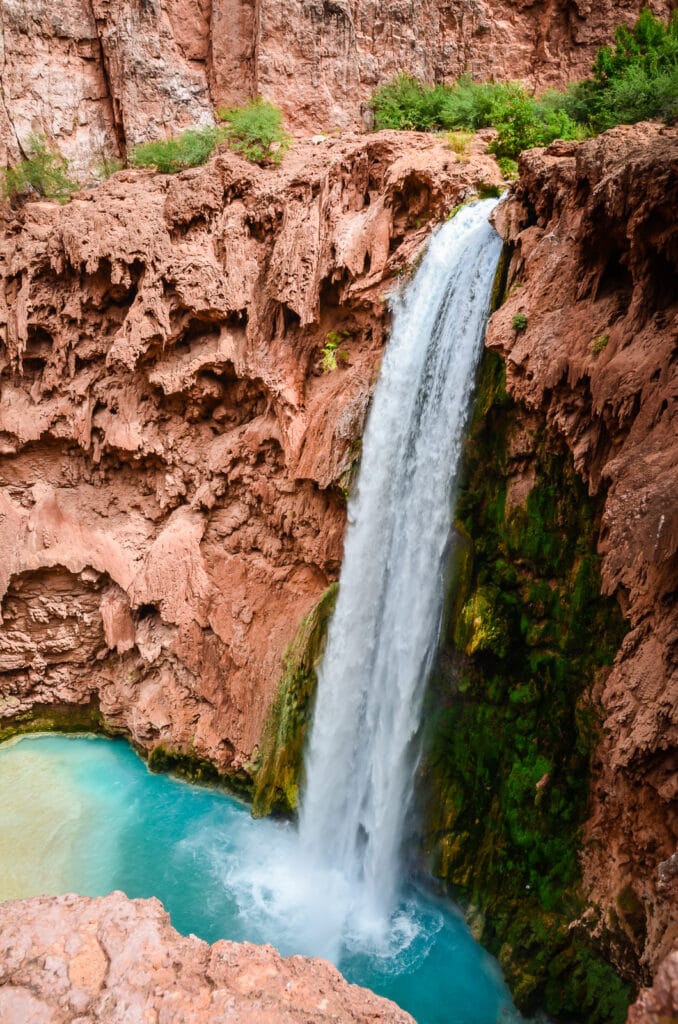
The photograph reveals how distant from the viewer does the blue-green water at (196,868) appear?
6.78 m

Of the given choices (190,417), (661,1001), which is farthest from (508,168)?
(661,1001)

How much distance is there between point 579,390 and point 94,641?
9320 millimetres

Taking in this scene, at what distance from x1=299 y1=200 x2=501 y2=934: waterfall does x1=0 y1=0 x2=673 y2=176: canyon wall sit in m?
7.35

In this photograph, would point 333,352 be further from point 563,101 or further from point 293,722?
point 563,101

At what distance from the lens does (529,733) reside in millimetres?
6918

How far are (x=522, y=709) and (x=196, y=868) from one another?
4755mm

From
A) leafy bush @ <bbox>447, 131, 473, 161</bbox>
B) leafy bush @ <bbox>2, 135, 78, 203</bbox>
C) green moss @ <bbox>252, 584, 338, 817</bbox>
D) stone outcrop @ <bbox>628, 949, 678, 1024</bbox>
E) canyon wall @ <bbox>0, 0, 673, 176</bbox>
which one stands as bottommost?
green moss @ <bbox>252, 584, 338, 817</bbox>

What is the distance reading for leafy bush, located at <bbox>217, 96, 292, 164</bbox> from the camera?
12039 millimetres

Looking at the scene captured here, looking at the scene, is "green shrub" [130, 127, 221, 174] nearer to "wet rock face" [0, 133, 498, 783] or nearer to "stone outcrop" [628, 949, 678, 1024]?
"wet rock face" [0, 133, 498, 783]

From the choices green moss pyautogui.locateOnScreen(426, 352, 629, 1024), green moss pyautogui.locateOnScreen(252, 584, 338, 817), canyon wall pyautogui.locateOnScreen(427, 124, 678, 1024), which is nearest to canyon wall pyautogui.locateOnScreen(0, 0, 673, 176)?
canyon wall pyautogui.locateOnScreen(427, 124, 678, 1024)

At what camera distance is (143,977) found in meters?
3.64

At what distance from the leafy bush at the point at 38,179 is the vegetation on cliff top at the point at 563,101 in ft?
22.1

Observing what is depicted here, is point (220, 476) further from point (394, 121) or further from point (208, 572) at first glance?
point (394, 121)

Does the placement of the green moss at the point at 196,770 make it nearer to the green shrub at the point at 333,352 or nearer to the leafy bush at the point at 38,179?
the green shrub at the point at 333,352
